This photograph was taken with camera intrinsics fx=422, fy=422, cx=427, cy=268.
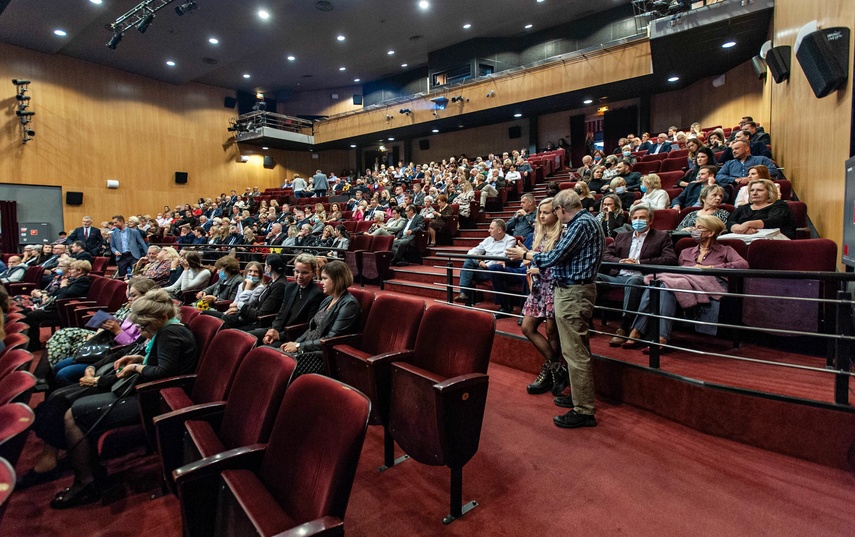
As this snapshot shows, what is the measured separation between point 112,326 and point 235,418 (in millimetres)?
1850

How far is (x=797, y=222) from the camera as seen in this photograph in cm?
335

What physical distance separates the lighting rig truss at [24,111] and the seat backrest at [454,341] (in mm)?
12944

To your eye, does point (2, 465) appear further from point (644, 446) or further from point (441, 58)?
point (441, 58)

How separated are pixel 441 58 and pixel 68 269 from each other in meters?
12.0

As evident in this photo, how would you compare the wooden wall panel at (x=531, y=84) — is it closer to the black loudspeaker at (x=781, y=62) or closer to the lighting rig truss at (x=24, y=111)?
the black loudspeaker at (x=781, y=62)

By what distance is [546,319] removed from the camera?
2.66 meters

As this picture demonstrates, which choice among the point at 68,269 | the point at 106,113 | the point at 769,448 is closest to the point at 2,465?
→ the point at 769,448

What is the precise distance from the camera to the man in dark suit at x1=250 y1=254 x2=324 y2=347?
2.82 m

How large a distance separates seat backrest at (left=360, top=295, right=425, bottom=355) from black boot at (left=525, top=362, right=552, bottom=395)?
952 mm

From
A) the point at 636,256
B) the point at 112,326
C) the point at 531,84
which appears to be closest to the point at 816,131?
the point at 636,256

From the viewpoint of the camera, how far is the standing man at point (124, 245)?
6668 mm

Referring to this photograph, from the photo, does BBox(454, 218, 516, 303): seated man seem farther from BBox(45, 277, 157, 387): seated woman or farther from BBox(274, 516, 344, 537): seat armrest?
BBox(274, 516, 344, 537): seat armrest

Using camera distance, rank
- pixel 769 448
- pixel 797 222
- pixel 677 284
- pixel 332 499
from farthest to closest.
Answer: pixel 797 222, pixel 677 284, pixel 769 448, pixel 332 499

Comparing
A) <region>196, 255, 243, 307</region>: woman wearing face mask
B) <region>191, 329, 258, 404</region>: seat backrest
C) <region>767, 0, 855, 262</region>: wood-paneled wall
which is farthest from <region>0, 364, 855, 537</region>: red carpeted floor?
<region>767, 0, 855, 262</region>: wood-paneled wall
